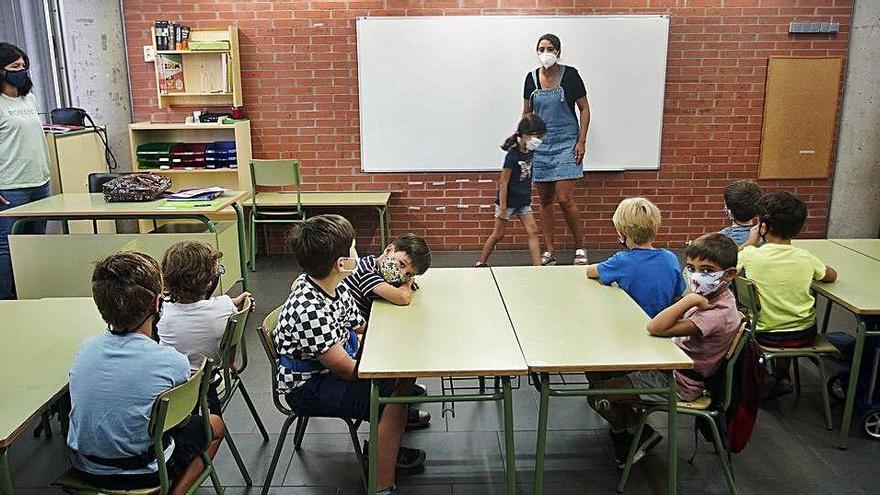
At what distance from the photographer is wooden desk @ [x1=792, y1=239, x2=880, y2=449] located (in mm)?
2730

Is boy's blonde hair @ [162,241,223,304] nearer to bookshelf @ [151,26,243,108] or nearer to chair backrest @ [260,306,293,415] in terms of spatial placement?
chair backrest @ [260,306,293,415]

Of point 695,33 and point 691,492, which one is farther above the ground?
point 695,33

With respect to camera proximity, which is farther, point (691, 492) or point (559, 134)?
point (559, 134)

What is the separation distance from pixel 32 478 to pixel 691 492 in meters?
2.51

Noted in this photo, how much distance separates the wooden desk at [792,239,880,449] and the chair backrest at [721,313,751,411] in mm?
642

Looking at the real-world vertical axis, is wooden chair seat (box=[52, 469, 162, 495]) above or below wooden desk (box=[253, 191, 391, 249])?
below

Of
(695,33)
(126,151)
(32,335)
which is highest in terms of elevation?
(695,33)

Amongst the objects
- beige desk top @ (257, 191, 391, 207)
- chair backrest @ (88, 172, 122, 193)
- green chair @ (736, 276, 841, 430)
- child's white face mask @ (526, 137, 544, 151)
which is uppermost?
child's white face mask @ (526, 137, 544, 151)

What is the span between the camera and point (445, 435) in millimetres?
3051

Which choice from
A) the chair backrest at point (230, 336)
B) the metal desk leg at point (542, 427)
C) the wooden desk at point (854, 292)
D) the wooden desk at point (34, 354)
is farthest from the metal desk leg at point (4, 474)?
the wooden desk at point (854, 292)

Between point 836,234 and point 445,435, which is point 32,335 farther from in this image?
point 836,234

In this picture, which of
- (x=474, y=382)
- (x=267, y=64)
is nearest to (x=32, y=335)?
(x=474, y=382)

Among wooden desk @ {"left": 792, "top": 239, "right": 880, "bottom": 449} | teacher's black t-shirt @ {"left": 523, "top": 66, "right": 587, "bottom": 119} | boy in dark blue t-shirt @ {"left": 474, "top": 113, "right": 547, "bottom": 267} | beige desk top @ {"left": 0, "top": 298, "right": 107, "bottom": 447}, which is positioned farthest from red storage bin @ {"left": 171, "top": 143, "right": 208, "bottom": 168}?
wooden desk @ {"left": 792, "top": 239, "right": 880, "bottom": 449}

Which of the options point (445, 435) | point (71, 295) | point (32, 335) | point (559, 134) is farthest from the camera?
point (559, 134)
